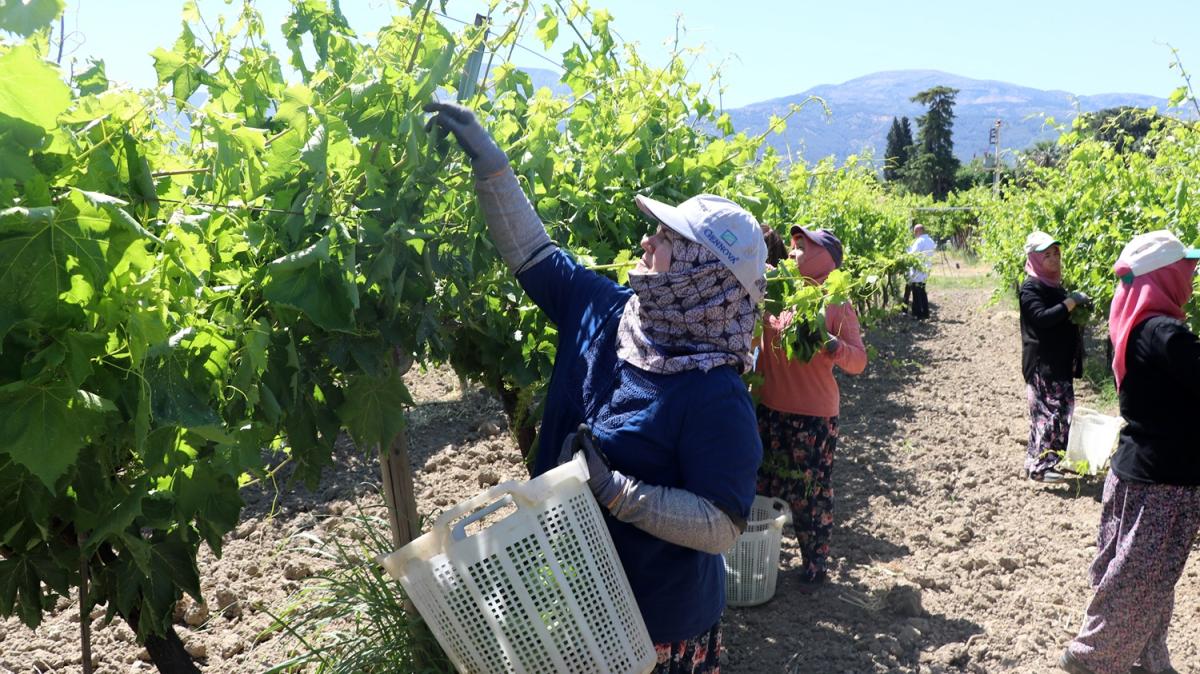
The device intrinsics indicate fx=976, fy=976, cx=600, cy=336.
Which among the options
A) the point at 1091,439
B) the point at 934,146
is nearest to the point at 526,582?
the point at 1091,439

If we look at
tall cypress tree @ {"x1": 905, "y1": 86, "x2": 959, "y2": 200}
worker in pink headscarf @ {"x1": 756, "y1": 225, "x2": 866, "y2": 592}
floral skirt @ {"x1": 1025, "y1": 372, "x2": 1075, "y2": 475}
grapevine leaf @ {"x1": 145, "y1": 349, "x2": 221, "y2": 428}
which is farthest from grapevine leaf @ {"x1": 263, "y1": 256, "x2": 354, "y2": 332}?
tall cypress tree @ {"x1": 905, "y1": 86, "x2": 959, "y2": 200}

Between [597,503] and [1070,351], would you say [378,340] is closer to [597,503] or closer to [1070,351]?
[597,503]

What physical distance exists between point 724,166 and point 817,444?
49.2 inches

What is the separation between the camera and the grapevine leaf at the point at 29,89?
3.09ft

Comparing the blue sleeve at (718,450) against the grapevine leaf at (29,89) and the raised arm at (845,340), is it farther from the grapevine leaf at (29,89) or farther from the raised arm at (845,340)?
the raised arm at (845,340)

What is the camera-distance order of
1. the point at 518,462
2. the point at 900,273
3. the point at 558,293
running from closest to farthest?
the point at 558,293 → the point at 518,462 → the point at 900,273

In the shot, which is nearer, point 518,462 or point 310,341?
point 310,341

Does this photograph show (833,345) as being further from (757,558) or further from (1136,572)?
(1136,572)

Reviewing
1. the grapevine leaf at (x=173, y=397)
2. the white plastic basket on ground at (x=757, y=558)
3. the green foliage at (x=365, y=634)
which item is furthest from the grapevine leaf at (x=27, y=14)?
the white plastic basket on ground at (x=757, y=558)

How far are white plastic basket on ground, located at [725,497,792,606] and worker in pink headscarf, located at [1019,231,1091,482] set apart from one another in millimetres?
2346

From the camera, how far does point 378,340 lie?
6.15 feet

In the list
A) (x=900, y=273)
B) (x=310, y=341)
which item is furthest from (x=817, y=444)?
(x=900, y=273)

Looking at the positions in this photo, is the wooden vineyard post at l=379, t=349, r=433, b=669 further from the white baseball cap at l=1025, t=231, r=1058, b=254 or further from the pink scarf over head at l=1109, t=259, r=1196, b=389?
the white baseball cap at l=1025, t=231, r=1058, b=254

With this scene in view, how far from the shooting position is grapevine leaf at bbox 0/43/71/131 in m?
0.94
